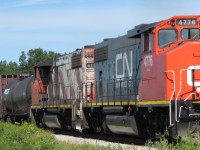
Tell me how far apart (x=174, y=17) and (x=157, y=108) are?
2517 millimetres

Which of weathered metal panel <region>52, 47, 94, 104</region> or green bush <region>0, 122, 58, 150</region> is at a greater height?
weathered metal panel <region>52, 47, 94, 104</region>

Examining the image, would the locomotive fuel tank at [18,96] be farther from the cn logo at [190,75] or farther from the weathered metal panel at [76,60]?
the cn logo at [190,75]

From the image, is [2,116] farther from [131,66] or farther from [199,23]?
[199,23]

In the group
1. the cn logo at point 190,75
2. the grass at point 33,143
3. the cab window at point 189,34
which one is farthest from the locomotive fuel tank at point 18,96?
the cn logo at point 190,75

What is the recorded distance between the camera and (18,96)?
28.0 metres

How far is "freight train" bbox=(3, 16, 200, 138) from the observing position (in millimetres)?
12664

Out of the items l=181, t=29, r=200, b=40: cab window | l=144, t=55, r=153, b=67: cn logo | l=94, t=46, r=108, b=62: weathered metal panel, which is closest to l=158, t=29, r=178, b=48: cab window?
l=181, t=29, r=200, b=40: cab window

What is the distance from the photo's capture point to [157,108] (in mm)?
13258

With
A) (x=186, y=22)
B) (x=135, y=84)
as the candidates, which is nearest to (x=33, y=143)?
(x=135, y=84)

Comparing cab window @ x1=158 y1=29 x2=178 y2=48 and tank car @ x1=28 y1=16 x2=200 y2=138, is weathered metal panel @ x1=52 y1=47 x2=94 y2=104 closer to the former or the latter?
tank car @ x1=28 y1=16 x2=200 y2=138

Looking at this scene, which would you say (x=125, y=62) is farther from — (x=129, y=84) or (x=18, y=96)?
(x=18, y=96)

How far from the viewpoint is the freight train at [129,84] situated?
12.7 metres

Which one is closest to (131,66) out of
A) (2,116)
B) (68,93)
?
(68,93)

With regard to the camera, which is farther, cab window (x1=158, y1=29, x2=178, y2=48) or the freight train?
cab window (x1=158, y1=29, x2=178, y2=48)
